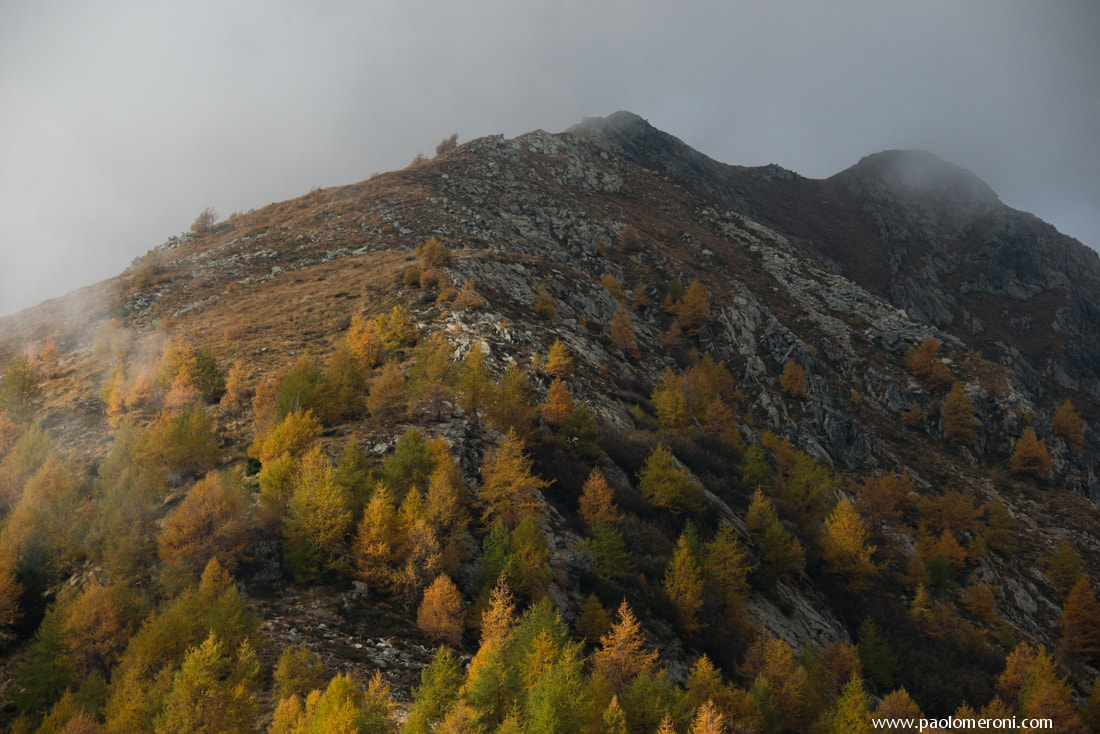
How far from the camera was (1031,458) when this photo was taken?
69875 mm

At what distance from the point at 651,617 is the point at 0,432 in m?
41.1

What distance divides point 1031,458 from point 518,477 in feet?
260

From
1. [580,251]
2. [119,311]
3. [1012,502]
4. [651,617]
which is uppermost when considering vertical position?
[580,251]

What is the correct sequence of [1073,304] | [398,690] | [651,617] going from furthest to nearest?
[1073,304], [651,617], [398,690]

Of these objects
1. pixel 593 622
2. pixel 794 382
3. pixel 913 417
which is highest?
pixel 794 382

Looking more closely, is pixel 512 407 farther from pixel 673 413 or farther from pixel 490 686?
pixel 490 686

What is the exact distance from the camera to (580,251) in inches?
3474

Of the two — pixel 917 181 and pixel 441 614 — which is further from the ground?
pixel 917 181

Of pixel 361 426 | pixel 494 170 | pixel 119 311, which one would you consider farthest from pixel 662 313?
pixel 119 311

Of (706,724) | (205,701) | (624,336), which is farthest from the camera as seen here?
(624,336)

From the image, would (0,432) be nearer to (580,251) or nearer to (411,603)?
(411,603)

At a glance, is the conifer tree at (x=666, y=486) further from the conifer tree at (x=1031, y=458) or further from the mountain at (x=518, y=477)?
the conifer tree at (x=1031, y=458)

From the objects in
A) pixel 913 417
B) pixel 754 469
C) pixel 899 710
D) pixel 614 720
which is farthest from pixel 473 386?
pixel 913 417

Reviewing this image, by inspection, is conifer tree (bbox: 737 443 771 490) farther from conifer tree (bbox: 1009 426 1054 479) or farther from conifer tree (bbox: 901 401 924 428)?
conifer tree (bbox: 1009 426 1054 479)
